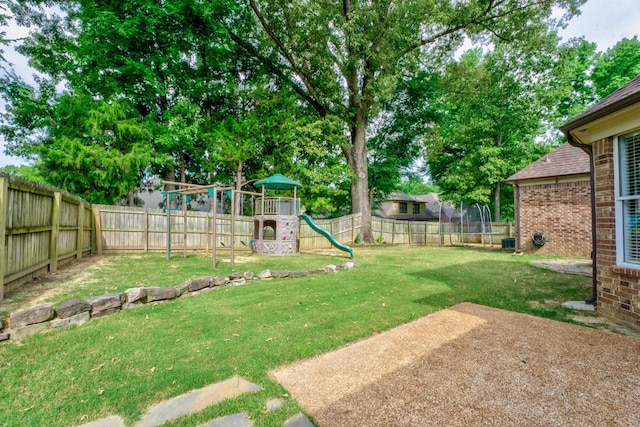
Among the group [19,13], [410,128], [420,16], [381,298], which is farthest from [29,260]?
[410,128]

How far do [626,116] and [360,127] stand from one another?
41.4 ft

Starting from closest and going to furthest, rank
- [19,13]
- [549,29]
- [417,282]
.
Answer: [417,282] → [19,13] → [549,29]

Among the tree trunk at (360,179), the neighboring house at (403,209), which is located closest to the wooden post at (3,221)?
the tree trunk at (360,179)

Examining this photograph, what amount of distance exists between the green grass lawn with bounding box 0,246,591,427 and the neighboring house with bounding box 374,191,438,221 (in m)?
25.9

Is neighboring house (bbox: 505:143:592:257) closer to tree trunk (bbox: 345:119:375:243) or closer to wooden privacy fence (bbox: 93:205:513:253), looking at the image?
wooden privacy fence (bbox: 93:205:513:253)

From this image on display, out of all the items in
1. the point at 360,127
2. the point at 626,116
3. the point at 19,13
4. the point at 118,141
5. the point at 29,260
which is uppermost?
the point at 19,13

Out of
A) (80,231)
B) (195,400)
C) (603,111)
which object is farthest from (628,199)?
(80,231)

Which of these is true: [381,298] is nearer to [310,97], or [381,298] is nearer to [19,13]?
[310,97]

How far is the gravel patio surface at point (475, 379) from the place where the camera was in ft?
6.53

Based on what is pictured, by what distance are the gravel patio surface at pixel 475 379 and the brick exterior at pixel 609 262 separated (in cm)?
71

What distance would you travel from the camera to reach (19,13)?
476 inches

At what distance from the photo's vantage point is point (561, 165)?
11.1 m

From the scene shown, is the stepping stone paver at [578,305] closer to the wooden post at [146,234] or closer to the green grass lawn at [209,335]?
the green grass lawn at [209,335]

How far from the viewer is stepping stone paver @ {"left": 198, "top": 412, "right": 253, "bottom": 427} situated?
1.86 m
